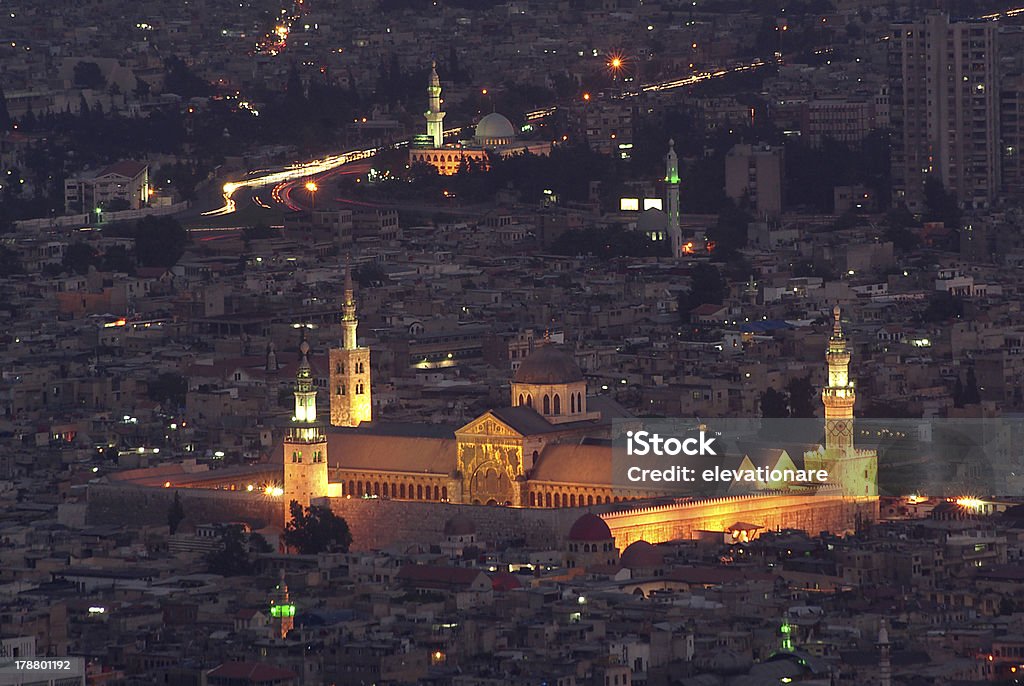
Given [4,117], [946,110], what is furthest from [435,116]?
[946,110]

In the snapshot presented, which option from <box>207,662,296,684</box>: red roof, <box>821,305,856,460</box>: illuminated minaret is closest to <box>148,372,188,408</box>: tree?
<box>821,305,856,460</box>: illuminated minaret

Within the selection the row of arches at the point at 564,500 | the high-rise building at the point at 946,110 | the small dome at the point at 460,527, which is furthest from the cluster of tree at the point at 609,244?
the small dome at the point at 460,527

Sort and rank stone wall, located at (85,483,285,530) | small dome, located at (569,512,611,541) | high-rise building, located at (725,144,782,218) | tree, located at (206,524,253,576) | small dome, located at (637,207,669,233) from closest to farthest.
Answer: tree, located at (206,524,253,576)
small dome, located at (569,512,611,541)
stone wall, located at (85,483,285,530)
small dome, located at (637,207,669,233)
high-rise building, located at (725,144,782,218)

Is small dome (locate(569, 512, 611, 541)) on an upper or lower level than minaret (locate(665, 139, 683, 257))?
lower

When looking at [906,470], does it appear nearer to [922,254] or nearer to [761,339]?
[761,339]

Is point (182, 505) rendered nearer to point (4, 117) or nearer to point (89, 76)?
point (4, 117)

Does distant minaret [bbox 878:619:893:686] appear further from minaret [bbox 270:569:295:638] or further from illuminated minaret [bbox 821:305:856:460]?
illuminated minaret [bbox 821:305:856:460]

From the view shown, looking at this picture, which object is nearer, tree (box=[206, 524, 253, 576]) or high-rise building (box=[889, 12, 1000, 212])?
tree (box=[206, 524, 253, 576])
